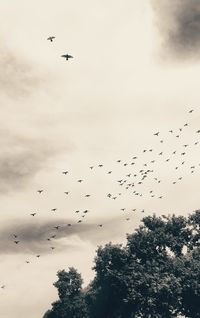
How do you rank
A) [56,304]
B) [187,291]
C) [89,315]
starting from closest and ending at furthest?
1. [187,291]
2. [89,315]
3. [56,304]

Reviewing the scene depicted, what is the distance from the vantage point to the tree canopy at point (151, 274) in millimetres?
54250

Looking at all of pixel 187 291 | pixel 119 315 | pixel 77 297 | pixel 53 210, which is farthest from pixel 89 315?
pixel 53 210

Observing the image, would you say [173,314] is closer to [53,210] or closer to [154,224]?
[154,224]

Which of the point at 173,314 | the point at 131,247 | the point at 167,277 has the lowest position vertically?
the point at 173,314

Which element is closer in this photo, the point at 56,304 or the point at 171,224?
the point at 171,224

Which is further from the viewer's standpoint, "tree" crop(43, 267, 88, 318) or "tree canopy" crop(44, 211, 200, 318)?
"tree" crop(43, 267, 88, 318)

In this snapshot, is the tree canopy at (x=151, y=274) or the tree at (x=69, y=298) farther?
the tree at (x=69, y=298)

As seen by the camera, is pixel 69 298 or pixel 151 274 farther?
pixel 69 298

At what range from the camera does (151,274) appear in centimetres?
5597

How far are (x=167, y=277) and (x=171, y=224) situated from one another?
8.75 m

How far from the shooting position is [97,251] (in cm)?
6228

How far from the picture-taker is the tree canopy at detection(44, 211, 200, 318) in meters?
54.2

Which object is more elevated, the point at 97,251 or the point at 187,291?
the point at 97,251

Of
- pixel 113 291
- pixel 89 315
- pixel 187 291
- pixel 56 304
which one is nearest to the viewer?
pixel 187 291
